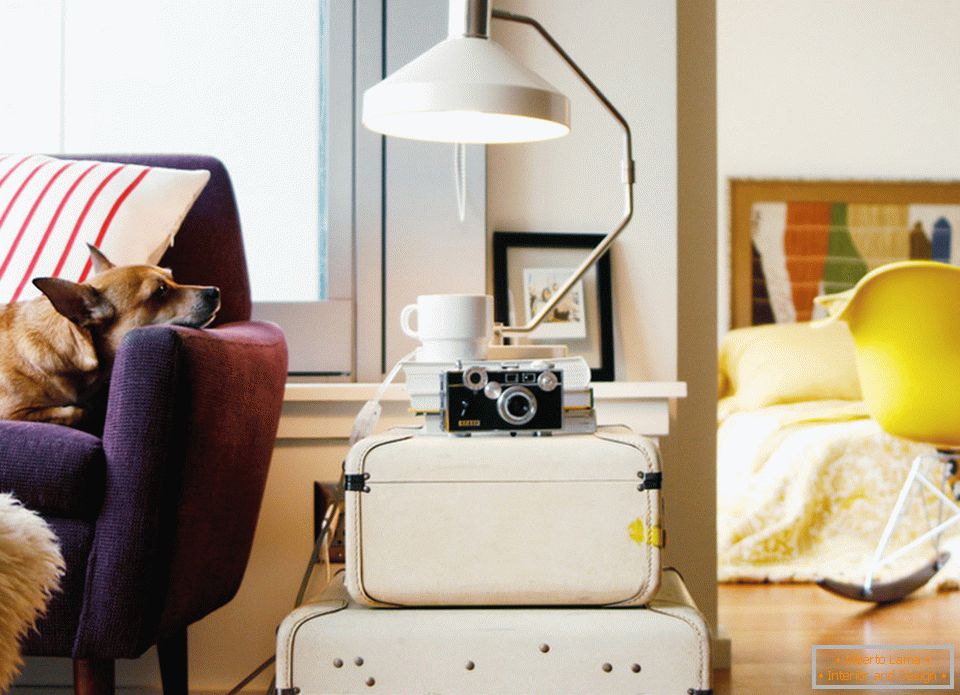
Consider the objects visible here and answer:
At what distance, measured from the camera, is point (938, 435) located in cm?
282

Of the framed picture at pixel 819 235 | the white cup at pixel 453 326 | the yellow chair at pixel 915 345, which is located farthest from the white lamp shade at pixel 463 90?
the framed picture at pixel 819 235

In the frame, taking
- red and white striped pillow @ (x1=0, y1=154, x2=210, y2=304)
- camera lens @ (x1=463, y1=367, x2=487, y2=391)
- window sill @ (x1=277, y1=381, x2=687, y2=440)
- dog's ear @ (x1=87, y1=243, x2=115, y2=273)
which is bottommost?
window sill @ (x1=277, y1=381, x2=687, y2=440)

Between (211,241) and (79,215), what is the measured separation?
0.28 metres

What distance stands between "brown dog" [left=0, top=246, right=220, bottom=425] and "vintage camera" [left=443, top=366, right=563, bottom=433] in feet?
1.84

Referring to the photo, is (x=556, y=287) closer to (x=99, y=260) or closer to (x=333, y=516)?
(x=333, y=516)

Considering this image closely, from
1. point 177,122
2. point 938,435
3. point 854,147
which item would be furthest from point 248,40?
point 854,147

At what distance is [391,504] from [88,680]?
510 millimetres

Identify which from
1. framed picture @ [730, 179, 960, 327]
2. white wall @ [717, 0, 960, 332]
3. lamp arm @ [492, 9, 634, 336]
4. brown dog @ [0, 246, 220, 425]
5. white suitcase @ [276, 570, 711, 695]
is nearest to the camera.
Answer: white suitcase @ [276, 570, 711, 695]

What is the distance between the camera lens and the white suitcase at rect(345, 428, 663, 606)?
1.25 metres

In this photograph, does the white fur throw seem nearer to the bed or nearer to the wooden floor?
the wooden floor

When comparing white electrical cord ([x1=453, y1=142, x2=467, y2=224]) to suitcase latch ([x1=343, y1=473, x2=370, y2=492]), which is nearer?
suitcase latch ([x1=343, y1=473, x2=370, y2=492])

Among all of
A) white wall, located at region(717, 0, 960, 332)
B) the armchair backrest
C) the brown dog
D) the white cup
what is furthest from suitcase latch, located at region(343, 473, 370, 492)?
white wall, located at region(717, 0, 960, 332)

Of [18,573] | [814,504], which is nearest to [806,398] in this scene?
[814,504]

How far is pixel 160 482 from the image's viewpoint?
54.4 inches
